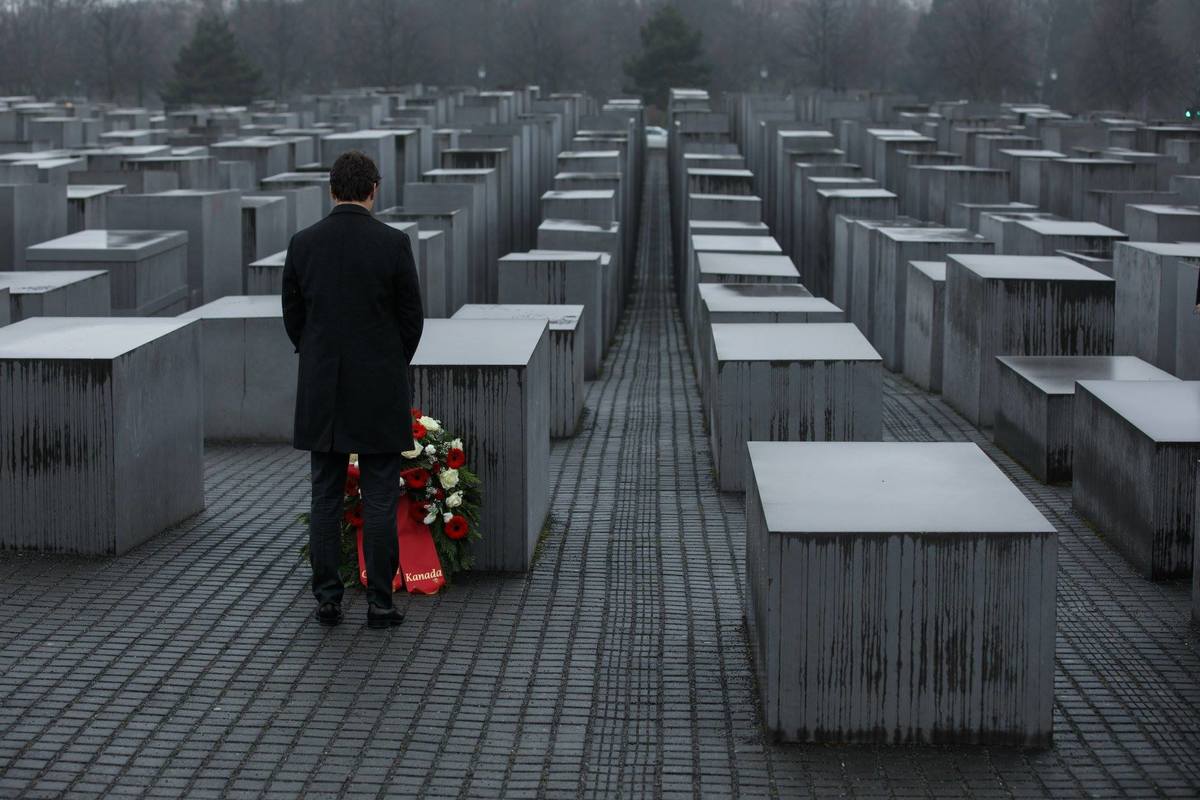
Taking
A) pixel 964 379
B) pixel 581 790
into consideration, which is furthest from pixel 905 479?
pixel 964 379

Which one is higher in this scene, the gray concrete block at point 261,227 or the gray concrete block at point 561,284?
the gray concrete block at point 261,227

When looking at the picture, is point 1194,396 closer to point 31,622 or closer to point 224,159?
point 31,622

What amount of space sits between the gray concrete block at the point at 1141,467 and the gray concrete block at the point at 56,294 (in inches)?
270

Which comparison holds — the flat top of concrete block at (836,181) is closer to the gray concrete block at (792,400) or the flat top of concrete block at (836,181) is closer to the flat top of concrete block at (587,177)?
the flat top of concrete block at (587,177)

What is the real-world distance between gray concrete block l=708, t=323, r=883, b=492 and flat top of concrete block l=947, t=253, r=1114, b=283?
2750 mm

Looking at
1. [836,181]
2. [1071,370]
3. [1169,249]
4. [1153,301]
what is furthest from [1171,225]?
[836,181]

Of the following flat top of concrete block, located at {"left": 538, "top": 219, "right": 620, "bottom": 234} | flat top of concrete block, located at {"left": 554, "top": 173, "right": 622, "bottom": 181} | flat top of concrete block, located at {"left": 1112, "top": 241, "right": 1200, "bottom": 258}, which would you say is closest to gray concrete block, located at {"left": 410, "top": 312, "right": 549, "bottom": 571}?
flat top of concrete block, located at {"left": 1112, "top": 241, "right": 1200, "bottom": 258}

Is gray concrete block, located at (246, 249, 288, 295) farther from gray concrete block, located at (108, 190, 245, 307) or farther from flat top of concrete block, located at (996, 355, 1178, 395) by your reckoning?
flat top of concrete block, located at (996, 355, 1178, 395)

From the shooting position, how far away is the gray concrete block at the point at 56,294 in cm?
1165

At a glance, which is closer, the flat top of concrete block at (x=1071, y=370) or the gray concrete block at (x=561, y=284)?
the flat top of concrete block at (x=1071, y=370)

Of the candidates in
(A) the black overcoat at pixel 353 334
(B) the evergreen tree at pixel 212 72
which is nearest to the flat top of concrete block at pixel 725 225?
(A) the black overcoat at pixel 353 334

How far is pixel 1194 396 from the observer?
835 cm

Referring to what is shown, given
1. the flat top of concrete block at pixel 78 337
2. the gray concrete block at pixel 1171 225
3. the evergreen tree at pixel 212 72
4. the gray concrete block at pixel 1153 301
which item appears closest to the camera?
the flat top of concrete block at pixel 78 337

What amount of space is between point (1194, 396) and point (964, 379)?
3.96m
